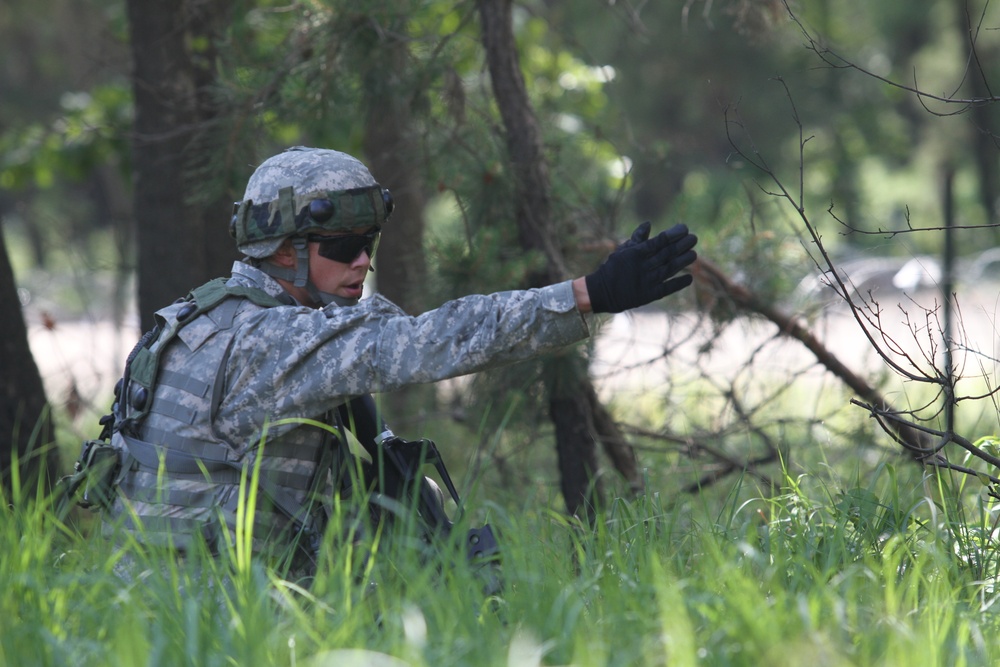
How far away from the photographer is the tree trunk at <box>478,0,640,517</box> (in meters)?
3.97

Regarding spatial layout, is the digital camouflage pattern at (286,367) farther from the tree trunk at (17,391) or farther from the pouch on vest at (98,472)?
the tree trunk at (17,391)

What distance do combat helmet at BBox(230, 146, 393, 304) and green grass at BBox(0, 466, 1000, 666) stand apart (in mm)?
841

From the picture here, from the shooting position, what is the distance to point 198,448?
260cm

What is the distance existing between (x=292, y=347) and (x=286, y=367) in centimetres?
5

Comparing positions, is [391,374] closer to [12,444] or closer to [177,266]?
[12,444]

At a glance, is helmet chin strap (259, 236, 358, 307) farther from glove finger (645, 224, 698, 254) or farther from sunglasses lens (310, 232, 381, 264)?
glove finger (645, 224, 698, 254)

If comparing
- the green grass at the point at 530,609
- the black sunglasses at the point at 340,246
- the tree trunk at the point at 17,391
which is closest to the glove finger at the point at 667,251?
the green grass at the point at 530,609

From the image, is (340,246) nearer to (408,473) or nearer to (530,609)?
(408,473)

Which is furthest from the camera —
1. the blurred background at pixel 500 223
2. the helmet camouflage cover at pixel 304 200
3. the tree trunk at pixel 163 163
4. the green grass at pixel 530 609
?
the tree trunk at pixel 163 163

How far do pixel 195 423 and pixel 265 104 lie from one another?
1870 mm

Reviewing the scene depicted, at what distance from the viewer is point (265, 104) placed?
410 cm

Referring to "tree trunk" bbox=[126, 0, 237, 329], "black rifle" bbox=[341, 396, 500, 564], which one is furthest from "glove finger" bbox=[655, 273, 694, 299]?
"tree trunk" bbox=[126, 0, 237, 329]

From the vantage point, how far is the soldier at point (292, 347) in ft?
7.98

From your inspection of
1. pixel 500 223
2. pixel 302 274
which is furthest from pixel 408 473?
pixel 500 223
